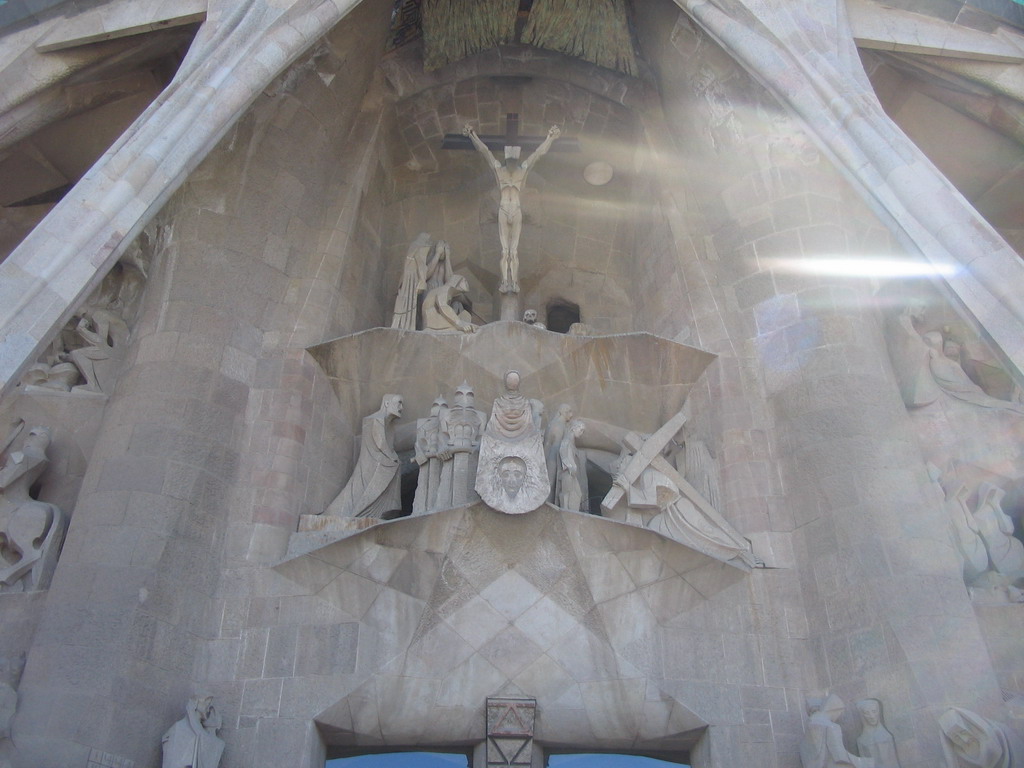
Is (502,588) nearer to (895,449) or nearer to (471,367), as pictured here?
(471,367)

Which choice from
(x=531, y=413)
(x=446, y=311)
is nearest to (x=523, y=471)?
(x=531, y=413)

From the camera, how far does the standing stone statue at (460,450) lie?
9.59 meters

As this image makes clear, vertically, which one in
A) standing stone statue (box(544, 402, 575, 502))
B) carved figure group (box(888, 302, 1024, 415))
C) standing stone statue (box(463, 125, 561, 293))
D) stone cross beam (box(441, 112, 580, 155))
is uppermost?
stone cross beam (box(441, 112, 580, 155))

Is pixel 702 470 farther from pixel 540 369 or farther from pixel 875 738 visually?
pixel 875 738

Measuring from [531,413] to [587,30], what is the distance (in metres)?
5.49

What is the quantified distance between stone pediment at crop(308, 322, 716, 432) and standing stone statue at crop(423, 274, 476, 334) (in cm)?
31

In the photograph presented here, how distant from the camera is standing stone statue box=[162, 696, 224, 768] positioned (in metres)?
7.82

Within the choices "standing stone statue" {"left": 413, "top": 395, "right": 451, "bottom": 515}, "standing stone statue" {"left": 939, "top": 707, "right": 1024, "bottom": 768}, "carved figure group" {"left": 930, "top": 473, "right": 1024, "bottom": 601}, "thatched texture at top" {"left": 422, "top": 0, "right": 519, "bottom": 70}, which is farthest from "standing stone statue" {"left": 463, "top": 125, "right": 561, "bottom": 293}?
"standing stone statue" {"left": 939, "top": 707, "right": 1024, "bottom": 768}

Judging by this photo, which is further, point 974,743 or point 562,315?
point 562,315

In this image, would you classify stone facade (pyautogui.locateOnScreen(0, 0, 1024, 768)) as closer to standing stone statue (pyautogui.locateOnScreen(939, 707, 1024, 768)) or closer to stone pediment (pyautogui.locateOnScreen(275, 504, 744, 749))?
stone pediment (pyautogui.locateOnScreen(275, 504, 744, 749))

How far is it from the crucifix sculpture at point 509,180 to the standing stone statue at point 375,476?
2268 millimetres

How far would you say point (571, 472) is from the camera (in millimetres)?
9961

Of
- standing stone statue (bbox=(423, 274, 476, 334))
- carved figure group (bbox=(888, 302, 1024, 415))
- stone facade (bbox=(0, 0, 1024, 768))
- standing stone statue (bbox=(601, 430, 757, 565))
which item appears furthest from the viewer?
standing stone statue (bbox=(423, 274, 476, 334))

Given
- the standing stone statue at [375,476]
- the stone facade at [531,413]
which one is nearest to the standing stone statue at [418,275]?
the stone facade at [531,413]
